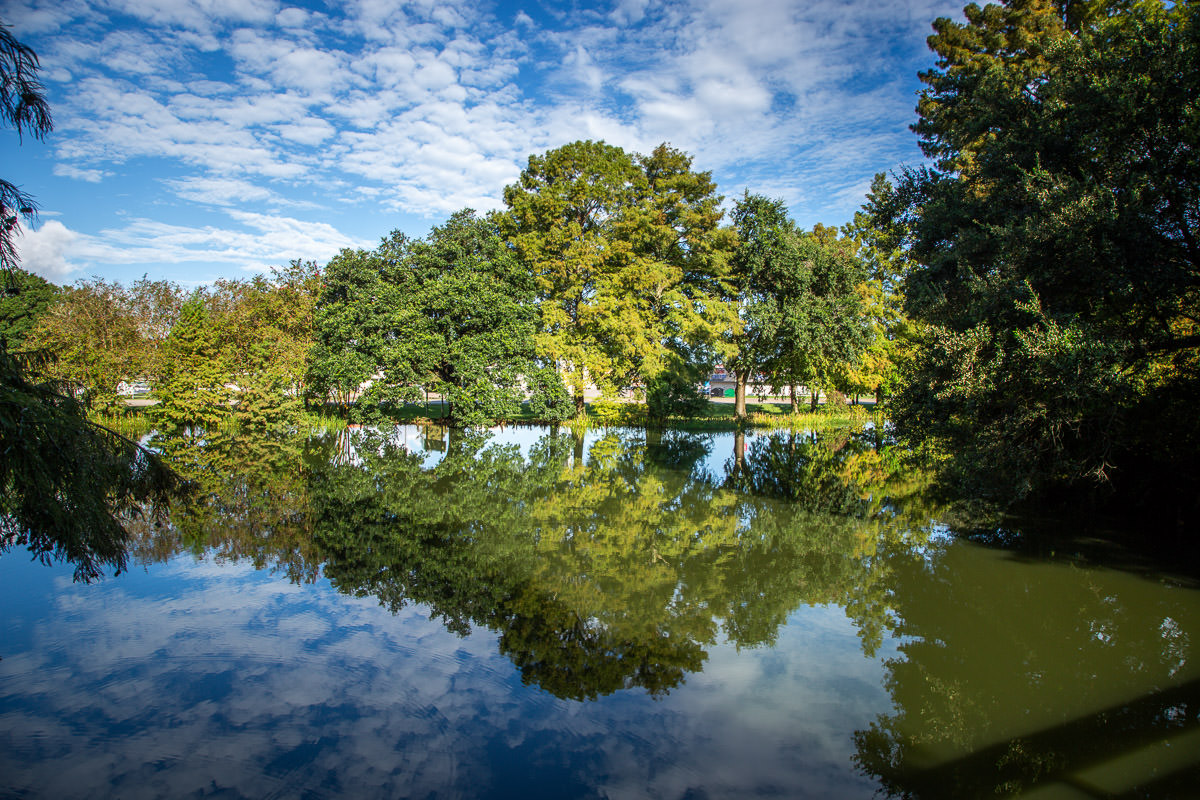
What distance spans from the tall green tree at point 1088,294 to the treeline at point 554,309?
611 inches

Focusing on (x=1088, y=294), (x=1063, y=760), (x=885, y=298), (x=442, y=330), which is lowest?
(x=1063, y=760)

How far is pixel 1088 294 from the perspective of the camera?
1062 centimetres

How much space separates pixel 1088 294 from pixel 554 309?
2013cm

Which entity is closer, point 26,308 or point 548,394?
point 548,394

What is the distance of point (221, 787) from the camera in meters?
4.23

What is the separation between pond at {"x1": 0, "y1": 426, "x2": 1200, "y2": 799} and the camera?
4508 millimetres

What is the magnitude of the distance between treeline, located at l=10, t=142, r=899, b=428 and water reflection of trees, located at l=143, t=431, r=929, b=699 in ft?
29.0

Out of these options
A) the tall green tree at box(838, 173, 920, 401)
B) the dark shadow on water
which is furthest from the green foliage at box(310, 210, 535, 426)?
the dark shadow on water

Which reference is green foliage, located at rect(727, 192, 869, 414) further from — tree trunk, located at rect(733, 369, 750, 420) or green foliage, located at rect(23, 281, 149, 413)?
green foliage, located at rect(23, 281, 149, 413)

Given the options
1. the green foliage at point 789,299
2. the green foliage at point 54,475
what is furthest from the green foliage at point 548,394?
the green foliage at point 54,475

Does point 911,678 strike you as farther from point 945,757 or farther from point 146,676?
point 146,676

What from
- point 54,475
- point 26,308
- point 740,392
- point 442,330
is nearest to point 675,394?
point 740,392

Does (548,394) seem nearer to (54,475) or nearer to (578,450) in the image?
(578,450)

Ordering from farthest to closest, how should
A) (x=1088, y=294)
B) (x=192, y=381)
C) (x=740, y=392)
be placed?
(x=740, y=392), (x=192, y=381), (x=1088, y=294)
